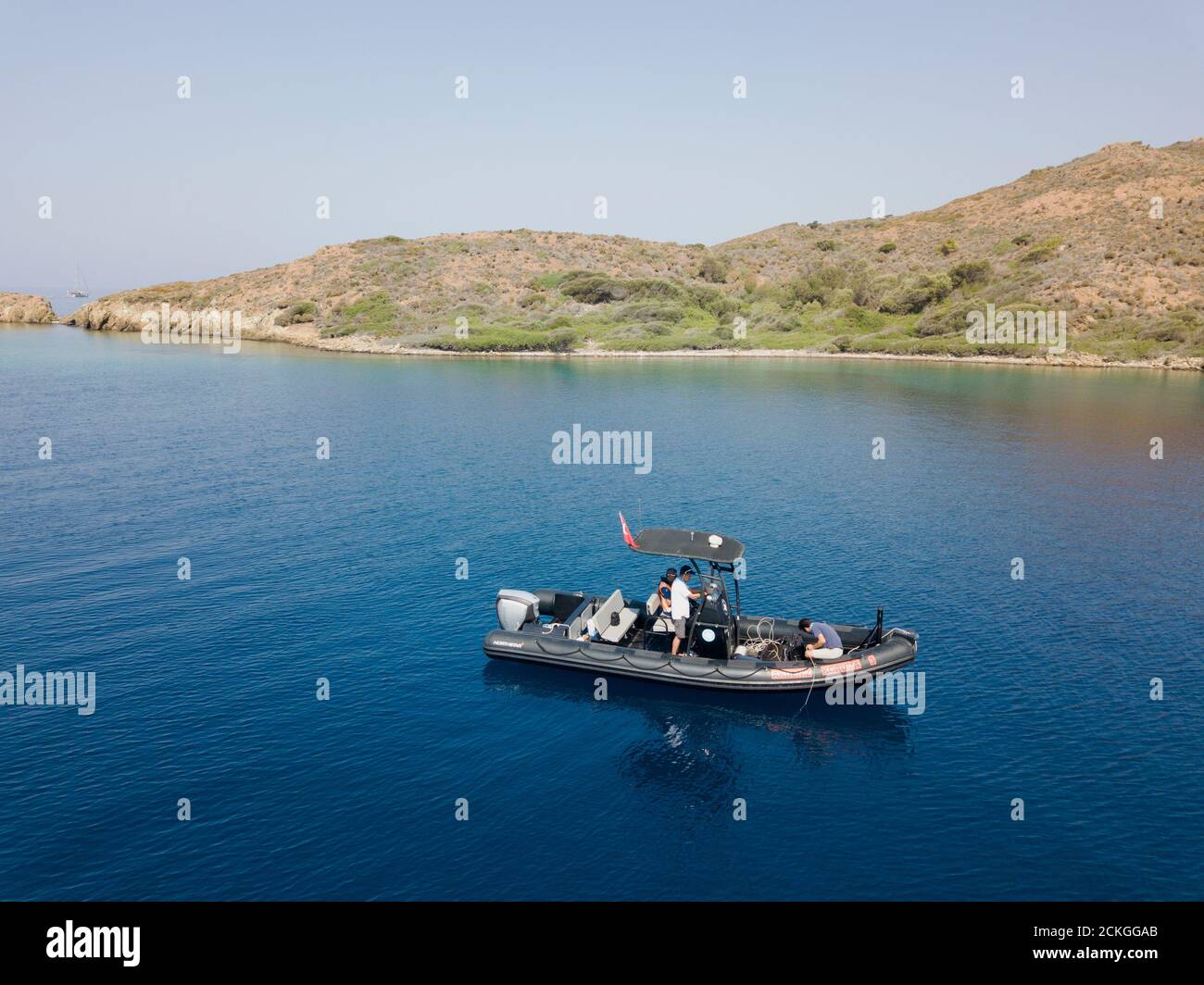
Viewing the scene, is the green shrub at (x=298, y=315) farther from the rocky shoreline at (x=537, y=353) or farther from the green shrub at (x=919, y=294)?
the green shrub at (x=919, y=294)

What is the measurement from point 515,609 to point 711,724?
8453mm

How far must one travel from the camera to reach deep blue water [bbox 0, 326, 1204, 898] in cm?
1933

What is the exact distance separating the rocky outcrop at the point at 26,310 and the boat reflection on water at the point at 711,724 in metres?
199

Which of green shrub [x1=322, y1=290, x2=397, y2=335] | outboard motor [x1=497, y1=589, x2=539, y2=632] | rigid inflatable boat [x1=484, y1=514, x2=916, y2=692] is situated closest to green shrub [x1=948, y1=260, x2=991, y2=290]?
green shrub [x1=322, y1=290, x2=397, y2=335]

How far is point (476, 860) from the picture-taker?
1917 cm

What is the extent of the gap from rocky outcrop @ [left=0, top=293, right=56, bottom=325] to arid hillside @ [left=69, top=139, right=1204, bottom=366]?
8191mm

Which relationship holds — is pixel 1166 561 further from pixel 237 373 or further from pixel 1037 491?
pixel 237 373

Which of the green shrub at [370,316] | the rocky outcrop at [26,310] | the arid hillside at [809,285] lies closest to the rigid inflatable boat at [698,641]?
the arid hillside at [809,285]

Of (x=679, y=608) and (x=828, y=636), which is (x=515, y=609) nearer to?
(x=679, y=608)

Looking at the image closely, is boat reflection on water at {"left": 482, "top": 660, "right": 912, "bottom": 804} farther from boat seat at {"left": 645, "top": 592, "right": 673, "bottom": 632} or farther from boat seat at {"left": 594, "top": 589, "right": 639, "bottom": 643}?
boat seat at {"left": 645, "top": 592, "right": 673, "bottom": 632}

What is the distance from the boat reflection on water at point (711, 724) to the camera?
76.6 ft

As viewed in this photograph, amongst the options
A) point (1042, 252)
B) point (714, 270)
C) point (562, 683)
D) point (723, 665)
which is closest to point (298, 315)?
point (714, 270)
